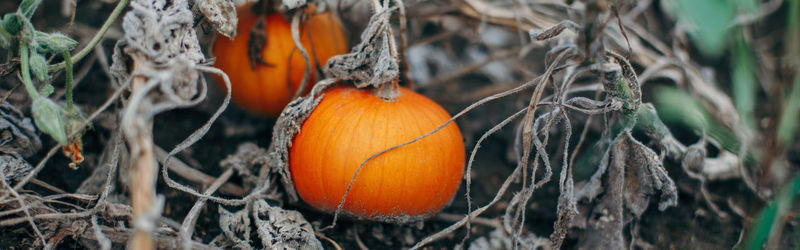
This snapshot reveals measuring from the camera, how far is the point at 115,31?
1.97 m

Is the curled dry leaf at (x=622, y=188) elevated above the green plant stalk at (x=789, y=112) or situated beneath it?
situated beneath

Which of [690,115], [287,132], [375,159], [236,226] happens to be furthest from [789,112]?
[236,226]

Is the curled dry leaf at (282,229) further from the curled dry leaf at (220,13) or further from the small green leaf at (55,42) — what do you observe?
the small green leaf at (55,42)

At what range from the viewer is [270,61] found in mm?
1692

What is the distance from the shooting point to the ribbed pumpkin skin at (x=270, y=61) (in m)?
1.70

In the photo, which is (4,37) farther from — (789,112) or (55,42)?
(789,112)

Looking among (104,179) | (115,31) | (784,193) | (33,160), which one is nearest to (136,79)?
(104,179)

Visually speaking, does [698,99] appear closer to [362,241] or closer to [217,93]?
[362,241]

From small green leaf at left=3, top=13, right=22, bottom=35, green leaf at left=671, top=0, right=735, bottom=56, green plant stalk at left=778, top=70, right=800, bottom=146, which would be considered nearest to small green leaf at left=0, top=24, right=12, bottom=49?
small green leaf at left=3, top=13, right=22, bottom=35

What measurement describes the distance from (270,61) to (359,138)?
0.51 metres

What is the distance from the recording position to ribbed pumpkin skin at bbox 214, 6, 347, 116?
1696mm

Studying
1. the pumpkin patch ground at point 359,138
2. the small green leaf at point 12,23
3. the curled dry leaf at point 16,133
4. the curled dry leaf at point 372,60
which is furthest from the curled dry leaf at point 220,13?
the curled dry leaf at point 16,133

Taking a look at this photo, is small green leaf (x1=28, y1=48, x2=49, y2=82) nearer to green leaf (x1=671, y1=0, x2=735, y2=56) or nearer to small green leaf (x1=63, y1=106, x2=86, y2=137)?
small green leaf (x1=63, y1=106, x2=86, y2=137)

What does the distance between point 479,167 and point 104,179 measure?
1.19 metres
